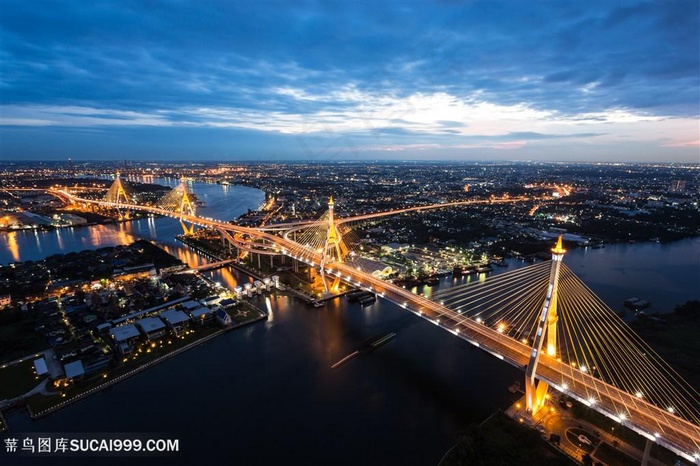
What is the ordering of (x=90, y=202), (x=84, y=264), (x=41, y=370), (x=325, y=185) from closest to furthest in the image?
1. (x=41, y=370)
2. (x=84, y=264)
3. (x=90, y=202)
4. (x=325, y=185)

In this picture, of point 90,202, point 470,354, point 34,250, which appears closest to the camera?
point 470,354

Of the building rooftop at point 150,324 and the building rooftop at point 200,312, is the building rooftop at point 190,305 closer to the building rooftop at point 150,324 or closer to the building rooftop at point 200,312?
the building rooftop at point 200,312

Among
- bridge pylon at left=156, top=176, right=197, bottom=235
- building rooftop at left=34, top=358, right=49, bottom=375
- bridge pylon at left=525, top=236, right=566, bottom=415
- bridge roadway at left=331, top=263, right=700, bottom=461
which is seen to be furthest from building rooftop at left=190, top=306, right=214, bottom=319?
bridge pylon at left=156, top=176, right=197, bottom=235

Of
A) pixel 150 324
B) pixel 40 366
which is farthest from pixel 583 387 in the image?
pixel 40 366

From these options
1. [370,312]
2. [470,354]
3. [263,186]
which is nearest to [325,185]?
[263,186]

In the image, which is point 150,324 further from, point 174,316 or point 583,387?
point 583,387

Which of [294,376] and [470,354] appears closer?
[294,376]

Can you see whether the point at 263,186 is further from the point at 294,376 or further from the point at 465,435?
the point at 465,435
